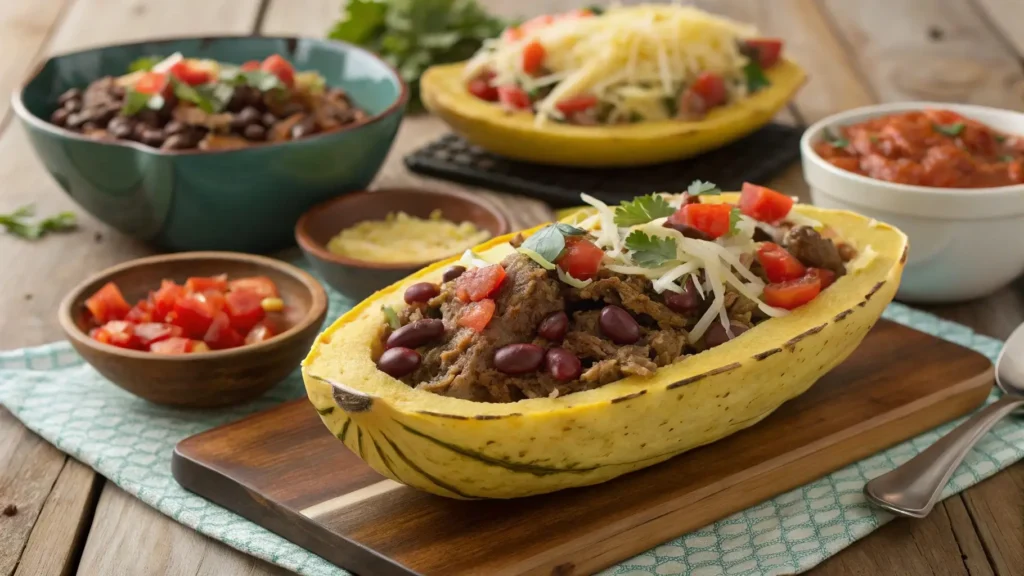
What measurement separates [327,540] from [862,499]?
1353mm

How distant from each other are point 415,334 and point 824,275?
111cm

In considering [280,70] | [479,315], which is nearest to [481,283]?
A: [479,315]

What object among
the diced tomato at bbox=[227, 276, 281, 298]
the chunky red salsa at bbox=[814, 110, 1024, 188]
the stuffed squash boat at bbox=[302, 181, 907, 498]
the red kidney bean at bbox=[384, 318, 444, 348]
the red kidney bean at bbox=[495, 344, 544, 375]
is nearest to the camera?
the stuffed squash boat at bbox=[302, 181, 907, 498]

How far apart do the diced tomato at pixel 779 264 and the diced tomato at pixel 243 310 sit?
1531 mm

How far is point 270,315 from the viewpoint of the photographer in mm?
3598

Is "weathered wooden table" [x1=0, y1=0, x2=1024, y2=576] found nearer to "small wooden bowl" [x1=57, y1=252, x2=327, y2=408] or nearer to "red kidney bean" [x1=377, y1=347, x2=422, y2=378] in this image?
"small wooden bowl" [x1=57, y1=252, x2=327, y2=408]

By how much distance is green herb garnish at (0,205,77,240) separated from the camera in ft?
15.3

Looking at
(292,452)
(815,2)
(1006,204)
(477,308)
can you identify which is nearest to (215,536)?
(292,452)

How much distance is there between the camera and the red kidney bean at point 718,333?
2.74m

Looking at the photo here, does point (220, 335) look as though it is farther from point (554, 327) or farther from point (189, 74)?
point (189, 74)

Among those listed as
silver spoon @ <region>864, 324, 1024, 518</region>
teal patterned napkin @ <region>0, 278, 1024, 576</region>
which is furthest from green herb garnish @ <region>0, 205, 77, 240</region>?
silver spoon @ <region>864, 324, 1024, 518</region>

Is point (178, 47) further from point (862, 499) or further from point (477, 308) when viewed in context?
point (862, 499)

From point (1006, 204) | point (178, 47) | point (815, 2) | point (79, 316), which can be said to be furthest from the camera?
point (815, 2)

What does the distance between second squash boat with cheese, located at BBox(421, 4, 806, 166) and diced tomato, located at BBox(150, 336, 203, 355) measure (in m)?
1.94
